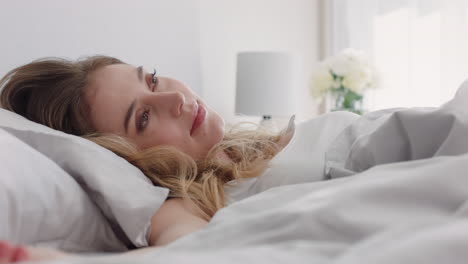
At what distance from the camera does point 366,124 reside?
104cm

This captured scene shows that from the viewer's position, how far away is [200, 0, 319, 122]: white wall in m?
3.08

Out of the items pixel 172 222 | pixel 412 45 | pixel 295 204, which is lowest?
pixel 172 222

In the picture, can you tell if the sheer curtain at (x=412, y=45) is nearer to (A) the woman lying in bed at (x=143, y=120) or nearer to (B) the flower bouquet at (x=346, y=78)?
(B) the flower bouquet at (x=346, y=78)

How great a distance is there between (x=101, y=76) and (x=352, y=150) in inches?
28.8

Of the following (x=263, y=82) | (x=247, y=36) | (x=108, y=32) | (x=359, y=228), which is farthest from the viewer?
(x=247, y=36)

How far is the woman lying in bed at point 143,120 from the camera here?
3.78 ft

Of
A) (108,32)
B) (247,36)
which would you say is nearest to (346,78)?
(247,36)

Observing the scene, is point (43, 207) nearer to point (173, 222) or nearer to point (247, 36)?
point (173, 222)

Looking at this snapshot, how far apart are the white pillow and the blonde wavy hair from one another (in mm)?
236

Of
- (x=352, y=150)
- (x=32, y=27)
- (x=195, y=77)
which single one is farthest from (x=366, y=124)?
(x=195, y=77)

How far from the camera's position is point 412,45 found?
2.94 meters

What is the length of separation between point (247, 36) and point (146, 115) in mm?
2119

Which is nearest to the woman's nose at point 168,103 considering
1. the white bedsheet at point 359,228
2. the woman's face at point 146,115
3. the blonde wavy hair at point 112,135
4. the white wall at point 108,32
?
the woman's face at point 146,115

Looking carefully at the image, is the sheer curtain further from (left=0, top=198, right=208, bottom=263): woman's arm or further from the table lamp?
(left=0, top=198, right=208, bottom=263): woman's arm
